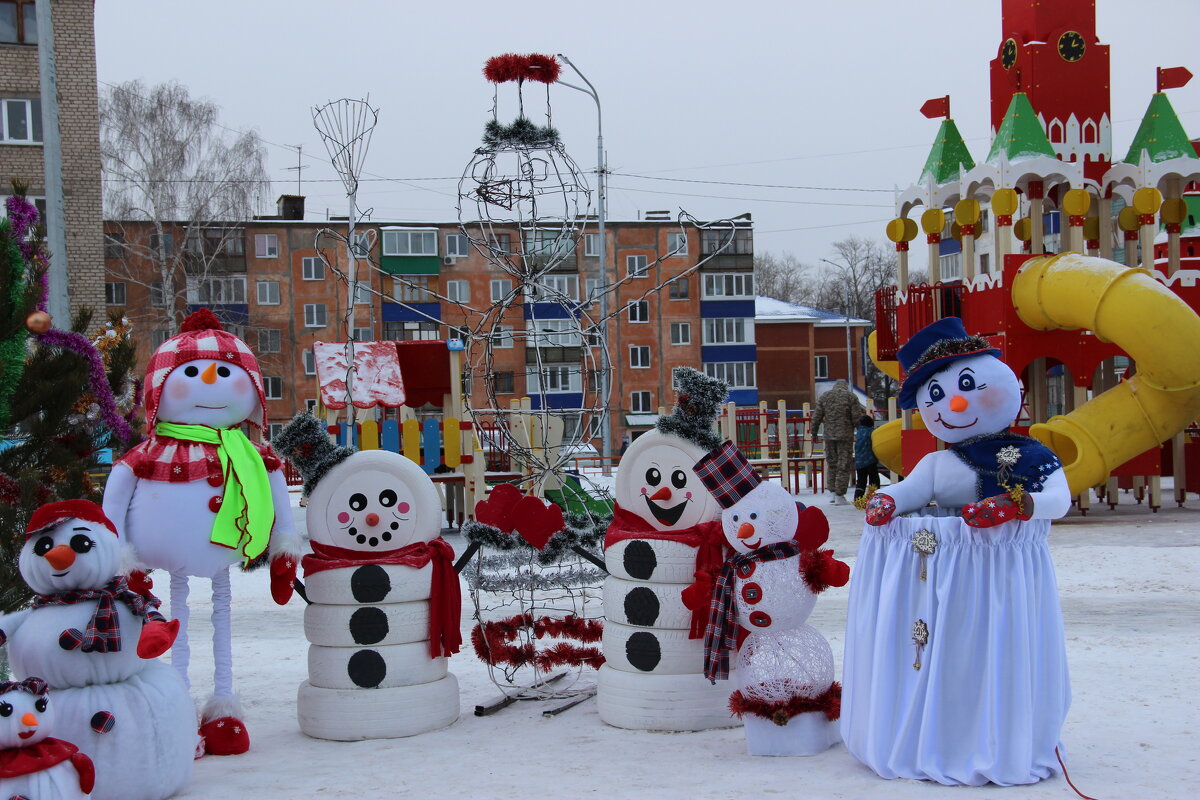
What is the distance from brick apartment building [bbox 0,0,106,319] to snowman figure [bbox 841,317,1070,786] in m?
22.7

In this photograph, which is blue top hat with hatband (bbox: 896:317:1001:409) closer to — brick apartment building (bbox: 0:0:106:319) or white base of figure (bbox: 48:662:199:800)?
white base of figure (bbox: 48:662:199:800)

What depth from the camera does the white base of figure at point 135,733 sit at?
4.28m

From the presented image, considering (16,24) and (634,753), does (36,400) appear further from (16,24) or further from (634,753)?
(16,24)

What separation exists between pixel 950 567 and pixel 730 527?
0.99 metres

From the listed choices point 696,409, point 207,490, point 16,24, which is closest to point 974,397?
point 696,409

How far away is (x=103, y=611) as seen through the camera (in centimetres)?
433

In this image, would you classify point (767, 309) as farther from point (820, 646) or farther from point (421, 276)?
point (820, 646)

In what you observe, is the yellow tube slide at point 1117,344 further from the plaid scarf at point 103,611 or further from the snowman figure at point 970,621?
the plaid scarf at point 103,611

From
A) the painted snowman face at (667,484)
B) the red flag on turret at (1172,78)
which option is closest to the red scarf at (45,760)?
the painted snowman face at (667,484)

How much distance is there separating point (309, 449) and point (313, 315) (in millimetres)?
35081

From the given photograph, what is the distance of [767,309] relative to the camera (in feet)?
168

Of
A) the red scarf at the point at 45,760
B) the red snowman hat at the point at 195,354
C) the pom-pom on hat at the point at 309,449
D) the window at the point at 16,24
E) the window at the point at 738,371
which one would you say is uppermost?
the window at the point at 16,24

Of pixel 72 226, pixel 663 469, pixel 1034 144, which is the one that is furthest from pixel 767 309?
pixel 663 469

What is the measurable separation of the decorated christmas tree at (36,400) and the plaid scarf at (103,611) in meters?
0.85
